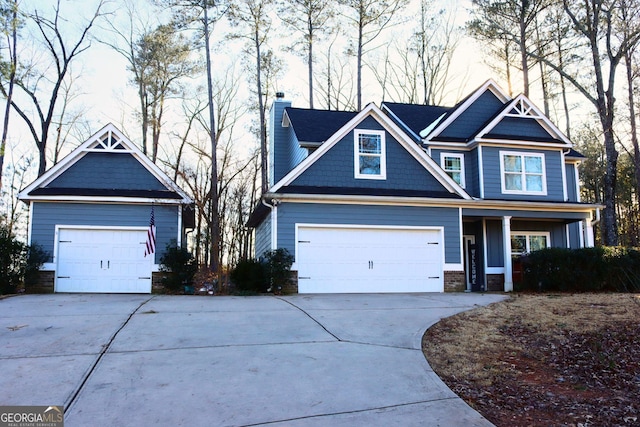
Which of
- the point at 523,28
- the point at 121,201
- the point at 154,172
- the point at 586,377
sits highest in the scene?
the point at 523,28

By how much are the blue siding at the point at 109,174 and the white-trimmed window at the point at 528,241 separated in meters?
12.4

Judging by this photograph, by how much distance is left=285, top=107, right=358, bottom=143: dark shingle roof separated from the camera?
55.7ft

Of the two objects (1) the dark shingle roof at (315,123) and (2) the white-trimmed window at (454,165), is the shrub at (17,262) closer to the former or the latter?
(1) the dark shingle roof at (315,123)

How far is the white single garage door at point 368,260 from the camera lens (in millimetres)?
13789

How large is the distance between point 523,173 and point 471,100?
3389mm

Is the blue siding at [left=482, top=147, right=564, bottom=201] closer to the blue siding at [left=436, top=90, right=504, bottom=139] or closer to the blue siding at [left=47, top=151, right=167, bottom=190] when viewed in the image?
the blue siding at [left=436, top=90, right=504, bottom=139]

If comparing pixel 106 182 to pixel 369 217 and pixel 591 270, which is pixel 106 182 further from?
pixel 591 270

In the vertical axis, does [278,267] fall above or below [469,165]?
below

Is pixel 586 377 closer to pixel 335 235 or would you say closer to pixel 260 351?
pixel 260 351

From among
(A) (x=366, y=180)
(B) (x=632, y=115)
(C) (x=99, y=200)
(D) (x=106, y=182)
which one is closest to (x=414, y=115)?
(A) (x=366, y=180)

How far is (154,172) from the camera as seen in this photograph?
14.6m

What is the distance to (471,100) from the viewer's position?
59.0ft

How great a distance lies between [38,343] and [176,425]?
141 inches

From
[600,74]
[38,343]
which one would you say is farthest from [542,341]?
[600,74]
